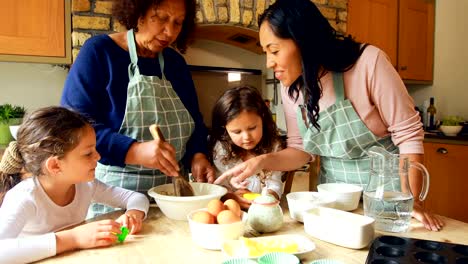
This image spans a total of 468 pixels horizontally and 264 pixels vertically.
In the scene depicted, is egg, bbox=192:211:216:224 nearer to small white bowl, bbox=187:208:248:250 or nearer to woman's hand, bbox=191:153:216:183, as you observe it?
small white bowl, bbox=187:208:248:250

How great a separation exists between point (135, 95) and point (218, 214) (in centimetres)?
50

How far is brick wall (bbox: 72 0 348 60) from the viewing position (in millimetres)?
2090

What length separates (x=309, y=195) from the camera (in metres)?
1.05

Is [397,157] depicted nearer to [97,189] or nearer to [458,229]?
[458,229]

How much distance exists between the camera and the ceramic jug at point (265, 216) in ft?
2.76

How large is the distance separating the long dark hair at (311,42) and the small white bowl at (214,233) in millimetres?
543

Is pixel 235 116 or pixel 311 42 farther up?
pixel 311 42

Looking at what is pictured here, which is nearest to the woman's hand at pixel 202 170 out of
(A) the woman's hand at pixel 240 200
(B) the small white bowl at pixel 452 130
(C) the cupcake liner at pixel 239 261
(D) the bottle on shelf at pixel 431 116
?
(A) the woman's hand at pixel 240 200

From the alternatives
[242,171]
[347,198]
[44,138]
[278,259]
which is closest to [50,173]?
[44,138]

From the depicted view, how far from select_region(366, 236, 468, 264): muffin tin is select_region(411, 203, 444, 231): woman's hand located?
0.56 feet

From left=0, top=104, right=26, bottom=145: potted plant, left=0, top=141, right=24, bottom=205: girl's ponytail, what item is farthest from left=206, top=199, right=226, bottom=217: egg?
left=0, top=104, right=26, bottom=145: potted plant

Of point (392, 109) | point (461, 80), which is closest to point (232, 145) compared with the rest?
point (392, 109)

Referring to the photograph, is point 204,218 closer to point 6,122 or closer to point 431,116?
point 6,122

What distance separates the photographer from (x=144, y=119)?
117 cm
